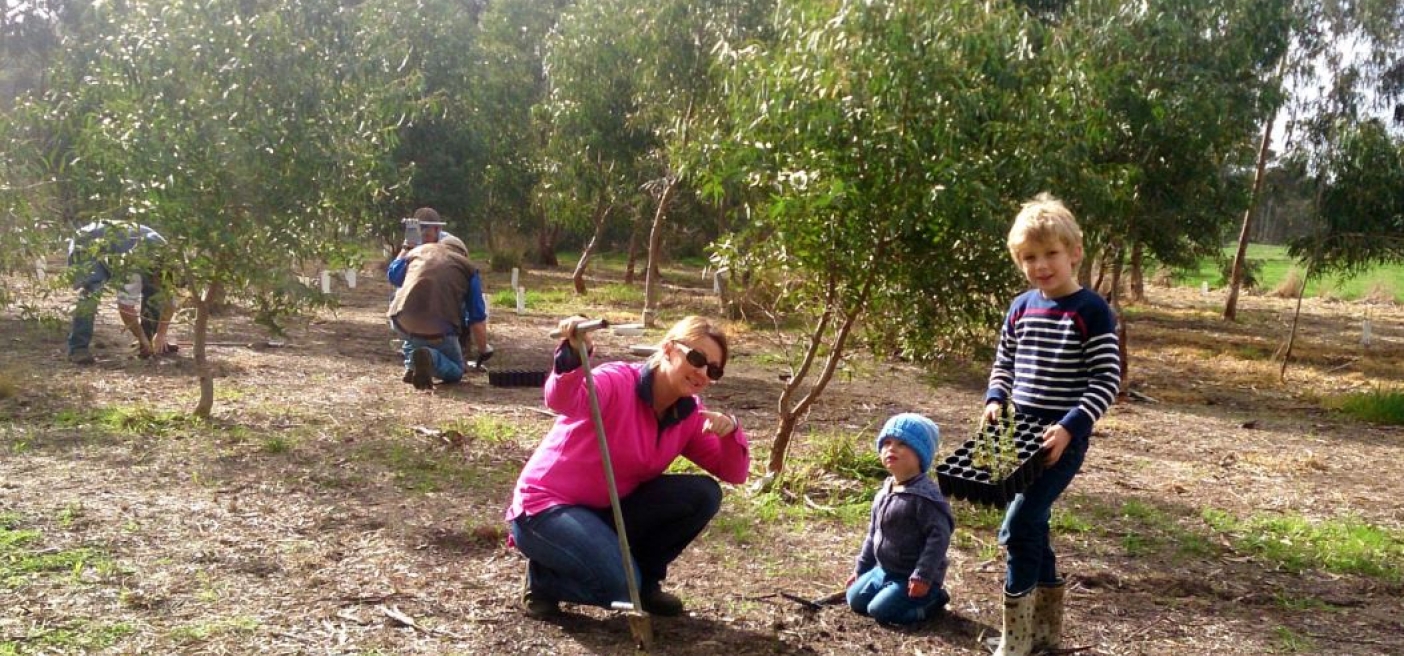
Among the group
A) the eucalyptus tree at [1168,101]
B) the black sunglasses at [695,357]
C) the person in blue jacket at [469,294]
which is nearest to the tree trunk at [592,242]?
the eucalyptus tree at [1168,101]

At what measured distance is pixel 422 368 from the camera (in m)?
10.2

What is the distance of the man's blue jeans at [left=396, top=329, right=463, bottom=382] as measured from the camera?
10.3 m

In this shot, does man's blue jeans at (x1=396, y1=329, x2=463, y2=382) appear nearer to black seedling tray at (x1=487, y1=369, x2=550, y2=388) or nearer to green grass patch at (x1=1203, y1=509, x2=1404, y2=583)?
black seedling tray at (x1=487, y1=369, x2=550, y2=388)

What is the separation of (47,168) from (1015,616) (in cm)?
739

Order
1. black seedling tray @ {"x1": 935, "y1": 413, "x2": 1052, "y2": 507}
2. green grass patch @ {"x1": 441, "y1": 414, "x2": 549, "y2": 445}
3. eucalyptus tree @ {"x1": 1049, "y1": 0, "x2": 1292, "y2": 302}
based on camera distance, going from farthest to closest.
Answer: eucalyptus tree @ {"x1": 1049, "y1": 0, "x2": 1292, "y2": 302}
green grass patch @ {"x1": 441, "y1": 414, "x2": 549, "y2": 445}
black seedling tray @ {"x1": 935, "y1": 413, "x2": 1052, "y2": 507}

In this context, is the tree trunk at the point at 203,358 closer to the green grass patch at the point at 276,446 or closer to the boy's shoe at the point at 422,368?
the green grass patch at the point at 276,446

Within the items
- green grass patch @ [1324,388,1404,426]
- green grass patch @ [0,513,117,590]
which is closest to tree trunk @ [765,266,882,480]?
green grass patch @ [0,513,117,590]

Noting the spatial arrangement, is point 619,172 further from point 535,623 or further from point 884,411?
point 535,623

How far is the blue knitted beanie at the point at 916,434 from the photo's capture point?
15.0ft

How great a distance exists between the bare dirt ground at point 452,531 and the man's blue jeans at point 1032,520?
0.43 m

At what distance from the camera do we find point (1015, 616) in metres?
4.13

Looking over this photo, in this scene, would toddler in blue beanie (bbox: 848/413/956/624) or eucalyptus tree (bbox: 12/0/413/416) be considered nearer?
toddler in blue beanie (bbox: 848/413/956/624)

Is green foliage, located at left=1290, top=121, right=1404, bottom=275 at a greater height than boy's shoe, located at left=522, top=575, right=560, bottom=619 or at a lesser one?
greater

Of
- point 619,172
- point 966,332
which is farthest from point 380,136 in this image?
point 619,172
